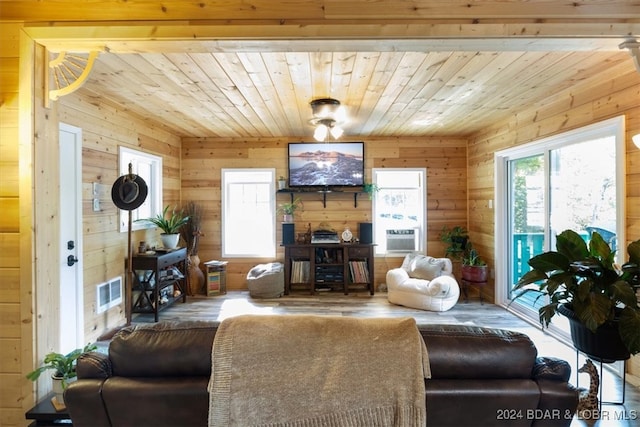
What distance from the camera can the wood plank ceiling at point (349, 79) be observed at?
2.15m

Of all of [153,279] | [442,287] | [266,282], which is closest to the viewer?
[153,279]

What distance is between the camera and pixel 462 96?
10.1 feet

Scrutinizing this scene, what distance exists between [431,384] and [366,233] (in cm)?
381

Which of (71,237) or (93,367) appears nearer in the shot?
(93,367)

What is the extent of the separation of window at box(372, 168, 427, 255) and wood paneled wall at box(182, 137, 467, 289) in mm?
116

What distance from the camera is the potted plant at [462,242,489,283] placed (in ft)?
13.5

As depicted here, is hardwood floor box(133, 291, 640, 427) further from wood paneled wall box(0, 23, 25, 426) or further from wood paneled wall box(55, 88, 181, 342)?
wood paneled wall box(0, 23, 25, 426)

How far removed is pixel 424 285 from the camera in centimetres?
406

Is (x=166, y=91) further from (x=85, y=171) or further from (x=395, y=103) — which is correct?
(x=395, y=103)

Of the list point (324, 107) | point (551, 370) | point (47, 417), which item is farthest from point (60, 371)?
point (324, 107)

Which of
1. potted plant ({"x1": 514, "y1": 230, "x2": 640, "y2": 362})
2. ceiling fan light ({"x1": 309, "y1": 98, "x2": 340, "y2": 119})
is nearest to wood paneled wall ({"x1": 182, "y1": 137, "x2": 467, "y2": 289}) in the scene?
ceiling fan light ({"x1": 309, "y1": 98, "x2": 340, "y2": 119})

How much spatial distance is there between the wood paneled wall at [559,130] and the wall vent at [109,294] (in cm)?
474

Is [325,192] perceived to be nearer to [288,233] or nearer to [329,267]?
[288,233]

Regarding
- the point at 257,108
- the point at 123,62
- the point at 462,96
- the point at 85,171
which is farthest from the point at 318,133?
the point at 85,171
